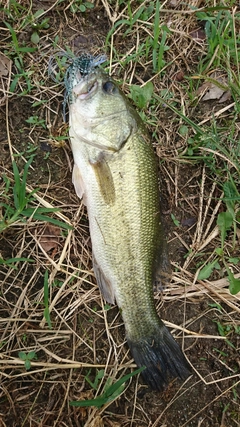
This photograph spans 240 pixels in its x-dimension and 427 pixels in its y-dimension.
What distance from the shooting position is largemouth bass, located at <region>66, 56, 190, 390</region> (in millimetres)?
3027

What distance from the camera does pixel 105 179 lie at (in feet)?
9.89

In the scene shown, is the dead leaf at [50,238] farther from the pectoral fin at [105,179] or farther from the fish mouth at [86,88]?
the fish mouth at [86,88]

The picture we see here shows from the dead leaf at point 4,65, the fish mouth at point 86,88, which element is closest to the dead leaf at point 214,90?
the fish mouth at point 86,88

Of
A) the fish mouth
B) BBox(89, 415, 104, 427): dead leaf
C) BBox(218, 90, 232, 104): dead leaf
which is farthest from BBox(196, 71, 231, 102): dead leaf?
BBox(89, 415, 104, 427): dead leaf

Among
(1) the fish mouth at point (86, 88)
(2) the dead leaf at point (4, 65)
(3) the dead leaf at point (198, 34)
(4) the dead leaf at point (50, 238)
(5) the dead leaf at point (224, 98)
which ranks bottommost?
(4) the dead leaf at point (50, 238)

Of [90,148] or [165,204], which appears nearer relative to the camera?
[90,148]

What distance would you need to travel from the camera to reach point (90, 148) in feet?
10.0

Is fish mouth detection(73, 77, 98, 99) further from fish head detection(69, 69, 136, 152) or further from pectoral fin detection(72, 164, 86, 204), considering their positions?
pectoral fin detection(72, 164, 86, 204)

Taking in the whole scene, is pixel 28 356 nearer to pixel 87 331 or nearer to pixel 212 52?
pixel 87 331

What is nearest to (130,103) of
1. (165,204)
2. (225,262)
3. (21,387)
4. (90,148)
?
(90,148)

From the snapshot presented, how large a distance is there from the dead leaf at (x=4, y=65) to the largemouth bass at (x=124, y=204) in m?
0.60

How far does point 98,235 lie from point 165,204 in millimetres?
684

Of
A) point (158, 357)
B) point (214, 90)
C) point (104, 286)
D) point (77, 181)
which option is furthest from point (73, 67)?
point (158, 357)

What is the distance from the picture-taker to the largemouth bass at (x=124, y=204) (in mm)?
3027
